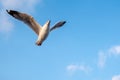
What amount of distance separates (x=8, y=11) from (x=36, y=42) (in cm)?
164

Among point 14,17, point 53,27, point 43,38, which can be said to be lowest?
point 43,38

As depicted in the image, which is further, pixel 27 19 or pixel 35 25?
pixel 35 25

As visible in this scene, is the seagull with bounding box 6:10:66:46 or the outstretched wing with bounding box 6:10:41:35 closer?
the seagull with bounding box 6:10:66:46

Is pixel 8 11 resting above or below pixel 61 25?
below

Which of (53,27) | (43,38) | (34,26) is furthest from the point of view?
(53,27)

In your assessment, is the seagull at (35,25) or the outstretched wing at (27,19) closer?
the seagull at (35,25)

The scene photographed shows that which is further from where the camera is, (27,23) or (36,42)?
(27,23)

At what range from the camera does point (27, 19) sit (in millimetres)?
10008

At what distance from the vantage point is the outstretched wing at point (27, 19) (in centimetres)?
956

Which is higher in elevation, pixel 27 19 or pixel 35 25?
pixel 35 25

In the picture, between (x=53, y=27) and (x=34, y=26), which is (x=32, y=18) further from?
(x=53, y=27)

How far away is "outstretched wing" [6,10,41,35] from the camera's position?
31.4ft

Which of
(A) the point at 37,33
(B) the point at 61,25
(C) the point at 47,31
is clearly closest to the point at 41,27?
(A) the point at 37,33

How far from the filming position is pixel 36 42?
9.19 metres
